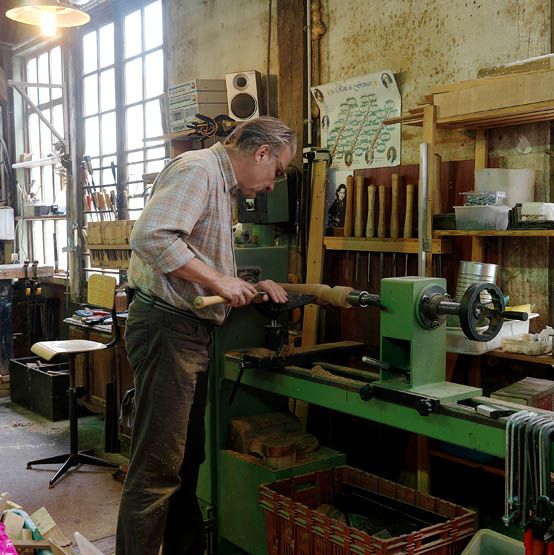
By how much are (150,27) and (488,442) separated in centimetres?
405

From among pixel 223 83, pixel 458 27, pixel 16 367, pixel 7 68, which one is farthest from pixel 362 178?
pixel 7 68

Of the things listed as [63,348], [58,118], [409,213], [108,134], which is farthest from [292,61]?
[58,118]

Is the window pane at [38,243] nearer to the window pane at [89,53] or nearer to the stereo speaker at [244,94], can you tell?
the window pane at [89,53]

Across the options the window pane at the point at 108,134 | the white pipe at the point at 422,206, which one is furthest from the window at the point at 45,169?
the white pipe at the point at 422,206

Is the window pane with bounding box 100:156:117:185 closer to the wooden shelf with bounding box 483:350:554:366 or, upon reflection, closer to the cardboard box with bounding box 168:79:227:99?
the cardboard box with bounding box 168:79:227:99

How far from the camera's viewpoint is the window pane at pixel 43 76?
6257 millimetres

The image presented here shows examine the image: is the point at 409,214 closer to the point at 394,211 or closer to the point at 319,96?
the point at 394,211

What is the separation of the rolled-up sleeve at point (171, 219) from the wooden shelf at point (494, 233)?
100cm

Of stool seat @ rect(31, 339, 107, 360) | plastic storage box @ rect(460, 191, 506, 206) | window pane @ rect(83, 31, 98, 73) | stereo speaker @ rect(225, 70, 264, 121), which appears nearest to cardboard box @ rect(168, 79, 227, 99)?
stereo speaker @ rect(225, 70, 264, 121)

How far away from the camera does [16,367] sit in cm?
524

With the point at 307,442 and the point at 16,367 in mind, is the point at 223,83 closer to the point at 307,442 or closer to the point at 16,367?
the point at 307,442

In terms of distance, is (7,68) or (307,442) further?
(7,68)

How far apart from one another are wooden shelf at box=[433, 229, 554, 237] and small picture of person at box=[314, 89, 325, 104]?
1008mm

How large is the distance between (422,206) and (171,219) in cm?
108
